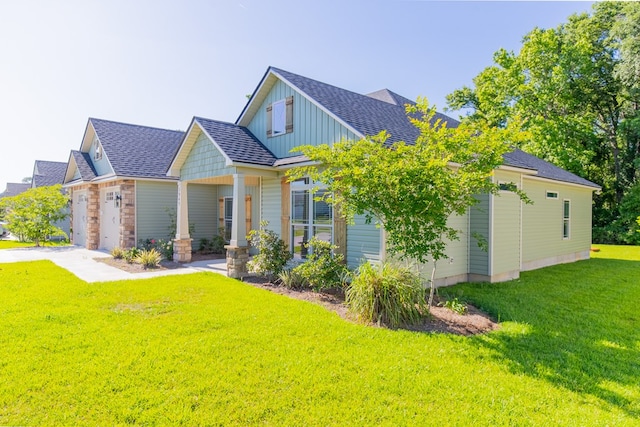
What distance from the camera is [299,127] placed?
10383 mm

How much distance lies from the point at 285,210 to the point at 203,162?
3097mm

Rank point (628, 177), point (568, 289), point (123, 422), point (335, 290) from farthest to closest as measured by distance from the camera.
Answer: point (628, 177) → point (568, 289) → point (335, 290) → point (123, 422)

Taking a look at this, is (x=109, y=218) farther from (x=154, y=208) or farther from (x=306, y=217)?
(x=306, y=217)

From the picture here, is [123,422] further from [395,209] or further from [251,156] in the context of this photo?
[251,156]

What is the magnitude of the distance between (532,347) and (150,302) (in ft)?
22.7

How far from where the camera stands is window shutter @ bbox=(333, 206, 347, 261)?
8883 mm

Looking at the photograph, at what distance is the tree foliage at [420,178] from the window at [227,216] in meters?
10.5

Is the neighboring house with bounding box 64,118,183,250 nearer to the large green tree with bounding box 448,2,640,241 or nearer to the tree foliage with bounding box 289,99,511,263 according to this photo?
the tree foliage with bounding box 289,99,511,263

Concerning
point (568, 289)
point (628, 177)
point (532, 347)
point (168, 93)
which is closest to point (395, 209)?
point (532, 347)

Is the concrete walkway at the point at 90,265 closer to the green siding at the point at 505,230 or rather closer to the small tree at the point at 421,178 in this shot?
the small tree at the point at 421,178

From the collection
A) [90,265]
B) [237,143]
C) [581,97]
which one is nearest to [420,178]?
[237,143]

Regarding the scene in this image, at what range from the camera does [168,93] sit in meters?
15.1

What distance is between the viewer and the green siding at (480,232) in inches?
368

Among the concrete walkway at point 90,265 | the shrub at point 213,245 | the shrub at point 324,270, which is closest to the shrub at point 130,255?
the concrete walkway at point 90,265
